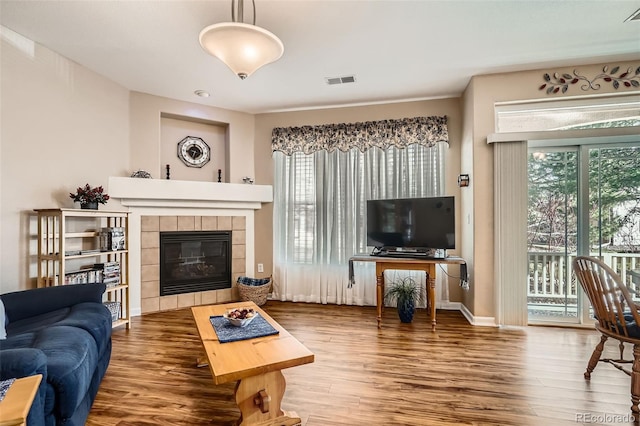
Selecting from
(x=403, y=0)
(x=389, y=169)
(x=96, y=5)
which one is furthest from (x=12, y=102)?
(x=389, y=169)

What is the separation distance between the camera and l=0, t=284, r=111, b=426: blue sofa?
4.50 feet

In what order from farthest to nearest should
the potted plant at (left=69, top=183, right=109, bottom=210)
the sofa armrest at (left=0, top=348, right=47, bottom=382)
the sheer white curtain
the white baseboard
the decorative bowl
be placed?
the sheer white curtain, the white baseboard, the potted plant at (left=69, top=183, right=109, bottom=210), the decorative bowl, the sofa armrest at (left=0, top=348, right=47, bottom=382)

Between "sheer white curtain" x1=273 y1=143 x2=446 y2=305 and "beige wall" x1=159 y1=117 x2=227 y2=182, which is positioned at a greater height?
"beige wall" x1=159 y1=117 x2=227 y2=182

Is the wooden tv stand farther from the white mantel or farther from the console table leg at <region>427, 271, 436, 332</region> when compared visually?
the white mantel

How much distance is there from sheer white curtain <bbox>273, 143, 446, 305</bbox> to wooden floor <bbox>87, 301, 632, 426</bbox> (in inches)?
42.5

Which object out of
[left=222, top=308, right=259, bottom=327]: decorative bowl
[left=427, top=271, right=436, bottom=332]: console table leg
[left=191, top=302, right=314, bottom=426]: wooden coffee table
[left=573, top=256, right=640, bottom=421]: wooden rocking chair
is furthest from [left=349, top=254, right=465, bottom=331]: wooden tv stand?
[left=191, top=302, right=314, bottom=426]: wooden coffee table

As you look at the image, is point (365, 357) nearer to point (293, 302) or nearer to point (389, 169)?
point (293, 302)

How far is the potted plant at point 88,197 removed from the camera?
9.95ft

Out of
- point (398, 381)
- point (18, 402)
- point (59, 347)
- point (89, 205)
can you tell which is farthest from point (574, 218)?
point (89, 205)

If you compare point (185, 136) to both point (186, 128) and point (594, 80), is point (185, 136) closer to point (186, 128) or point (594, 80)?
point (186, 128)

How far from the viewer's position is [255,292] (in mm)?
4141

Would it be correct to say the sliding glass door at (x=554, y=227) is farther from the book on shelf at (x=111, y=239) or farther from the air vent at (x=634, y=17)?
the book on shelf at (x=111, y=239)

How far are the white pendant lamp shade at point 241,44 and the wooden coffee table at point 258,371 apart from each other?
5.91 feet

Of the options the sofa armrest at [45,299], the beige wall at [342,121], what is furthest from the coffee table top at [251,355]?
the beige wall at [342,121]
